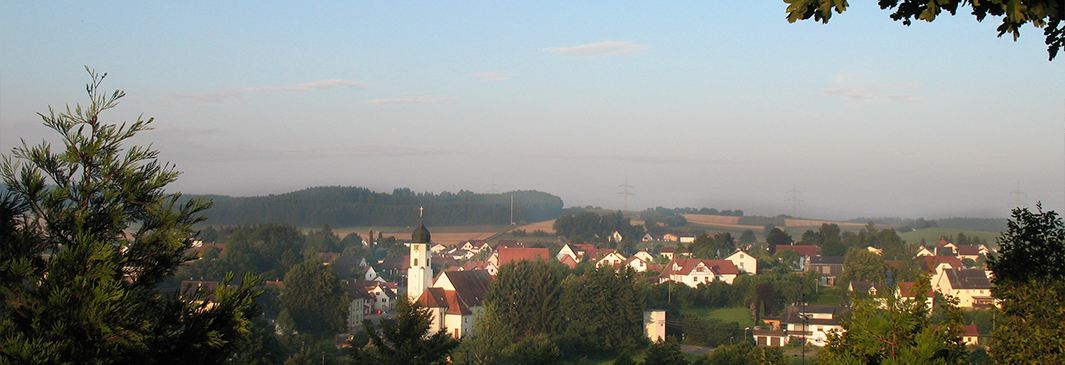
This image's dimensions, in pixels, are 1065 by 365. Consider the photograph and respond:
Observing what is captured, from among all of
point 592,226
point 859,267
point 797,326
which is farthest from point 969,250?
point 592,226

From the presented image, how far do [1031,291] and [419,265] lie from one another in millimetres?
44159

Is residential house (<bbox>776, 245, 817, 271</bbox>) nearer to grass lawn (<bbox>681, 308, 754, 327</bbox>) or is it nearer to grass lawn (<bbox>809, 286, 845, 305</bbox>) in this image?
grass lawn (<bbox>809, 286, 845, 305</bbox>)

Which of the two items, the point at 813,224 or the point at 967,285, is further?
the point at 813,224

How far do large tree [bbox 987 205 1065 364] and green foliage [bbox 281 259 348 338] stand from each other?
42.2 meters

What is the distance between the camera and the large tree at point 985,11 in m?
4.70

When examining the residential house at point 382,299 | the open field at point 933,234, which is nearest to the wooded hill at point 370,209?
the residential house at point 382,299

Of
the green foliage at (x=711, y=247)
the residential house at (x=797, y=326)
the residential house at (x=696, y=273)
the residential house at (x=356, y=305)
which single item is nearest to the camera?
the residential house at (x=797, y=326)

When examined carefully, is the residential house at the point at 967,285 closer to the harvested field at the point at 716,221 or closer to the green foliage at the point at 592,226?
the green foliage at the point at 592,226

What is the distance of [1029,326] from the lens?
11.1m

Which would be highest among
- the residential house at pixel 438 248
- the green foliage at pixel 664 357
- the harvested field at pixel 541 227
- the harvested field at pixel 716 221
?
the harvested field at pixel 716 221

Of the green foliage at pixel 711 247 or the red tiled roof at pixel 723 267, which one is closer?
the red tiled roof at pixel 723 267

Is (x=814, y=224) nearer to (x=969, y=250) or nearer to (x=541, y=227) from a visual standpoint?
(x=541, y=227)

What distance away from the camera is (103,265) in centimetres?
615

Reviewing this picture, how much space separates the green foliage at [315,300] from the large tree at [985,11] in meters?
47.2
